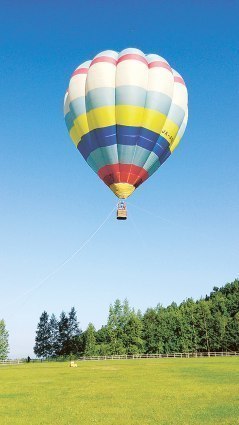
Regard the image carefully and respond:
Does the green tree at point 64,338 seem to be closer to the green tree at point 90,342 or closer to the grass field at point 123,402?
the green tree at point 90,342

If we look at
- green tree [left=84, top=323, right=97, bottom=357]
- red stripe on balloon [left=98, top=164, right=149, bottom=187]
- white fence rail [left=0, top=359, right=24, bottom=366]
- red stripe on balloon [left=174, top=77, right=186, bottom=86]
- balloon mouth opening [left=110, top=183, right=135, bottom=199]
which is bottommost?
white fence rail [left=0, top=359, right=24, bottom=366]

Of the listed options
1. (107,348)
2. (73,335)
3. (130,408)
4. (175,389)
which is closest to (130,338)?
(107,348)

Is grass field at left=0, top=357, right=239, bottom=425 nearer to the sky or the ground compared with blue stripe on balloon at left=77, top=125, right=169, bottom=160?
nearer to the ground

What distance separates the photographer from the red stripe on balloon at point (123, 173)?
111 feet

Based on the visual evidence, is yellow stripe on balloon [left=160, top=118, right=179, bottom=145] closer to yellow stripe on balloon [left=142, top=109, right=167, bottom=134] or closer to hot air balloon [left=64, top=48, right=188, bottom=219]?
hot air balloon [left=64, top=48, right=188, bottom=219]

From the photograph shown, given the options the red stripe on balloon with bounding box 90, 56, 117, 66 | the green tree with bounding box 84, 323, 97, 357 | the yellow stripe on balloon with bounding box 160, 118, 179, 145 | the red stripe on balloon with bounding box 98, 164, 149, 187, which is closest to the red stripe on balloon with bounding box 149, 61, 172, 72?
the red stripe on balloon with bounding box 90, 56, 117, 66

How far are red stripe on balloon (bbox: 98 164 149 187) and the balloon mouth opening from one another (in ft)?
0.77

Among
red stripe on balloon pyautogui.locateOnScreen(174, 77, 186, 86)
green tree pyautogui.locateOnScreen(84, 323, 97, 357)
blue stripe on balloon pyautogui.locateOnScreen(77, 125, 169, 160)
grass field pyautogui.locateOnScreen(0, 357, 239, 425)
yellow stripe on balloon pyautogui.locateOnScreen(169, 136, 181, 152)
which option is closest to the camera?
grass field pyautogui.locateOnScreen(0, 357, 239, 425)

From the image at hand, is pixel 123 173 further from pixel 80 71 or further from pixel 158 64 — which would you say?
pixel 158 64

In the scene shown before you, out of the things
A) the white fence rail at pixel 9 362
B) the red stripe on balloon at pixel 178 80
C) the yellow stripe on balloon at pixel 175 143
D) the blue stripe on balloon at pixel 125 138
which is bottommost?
the white fence rail at pixel 9 362

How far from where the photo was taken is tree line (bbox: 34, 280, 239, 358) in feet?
331

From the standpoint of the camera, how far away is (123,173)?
111ft

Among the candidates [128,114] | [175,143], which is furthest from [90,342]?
[128,114]

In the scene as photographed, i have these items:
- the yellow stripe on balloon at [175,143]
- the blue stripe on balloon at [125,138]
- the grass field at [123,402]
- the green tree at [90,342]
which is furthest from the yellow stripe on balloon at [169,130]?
the green tree at [90,342]
